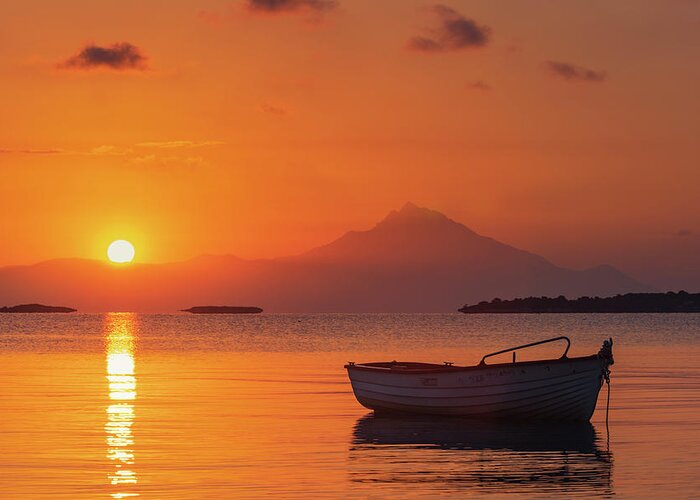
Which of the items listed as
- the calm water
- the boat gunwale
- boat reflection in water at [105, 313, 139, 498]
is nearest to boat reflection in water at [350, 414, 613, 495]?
the calm water

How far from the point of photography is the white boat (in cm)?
3800

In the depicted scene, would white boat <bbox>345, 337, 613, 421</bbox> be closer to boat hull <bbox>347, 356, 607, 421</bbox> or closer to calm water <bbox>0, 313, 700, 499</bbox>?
boat hull <bbox>347, 356, 607, 421</bbox>

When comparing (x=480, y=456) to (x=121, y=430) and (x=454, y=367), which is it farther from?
(x=121, y=430)

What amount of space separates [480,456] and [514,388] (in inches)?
305

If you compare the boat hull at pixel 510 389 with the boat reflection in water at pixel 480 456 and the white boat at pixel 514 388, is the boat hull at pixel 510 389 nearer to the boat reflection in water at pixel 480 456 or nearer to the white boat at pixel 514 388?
the white boat at pixel 514 388

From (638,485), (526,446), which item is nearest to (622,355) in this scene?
(526,446)

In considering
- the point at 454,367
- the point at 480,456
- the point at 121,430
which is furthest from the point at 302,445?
the point at 454,367

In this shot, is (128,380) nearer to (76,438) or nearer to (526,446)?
(76,438)

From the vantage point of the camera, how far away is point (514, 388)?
38.7 m

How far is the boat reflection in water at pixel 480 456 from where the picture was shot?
26516mm

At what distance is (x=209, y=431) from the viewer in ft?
119

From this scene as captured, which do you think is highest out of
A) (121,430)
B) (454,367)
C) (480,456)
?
(454,367)

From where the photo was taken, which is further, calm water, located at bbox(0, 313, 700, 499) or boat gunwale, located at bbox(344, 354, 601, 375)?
boat gunwale, located at bbox(344, 354, 601, 375)

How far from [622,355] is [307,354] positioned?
24301mm
